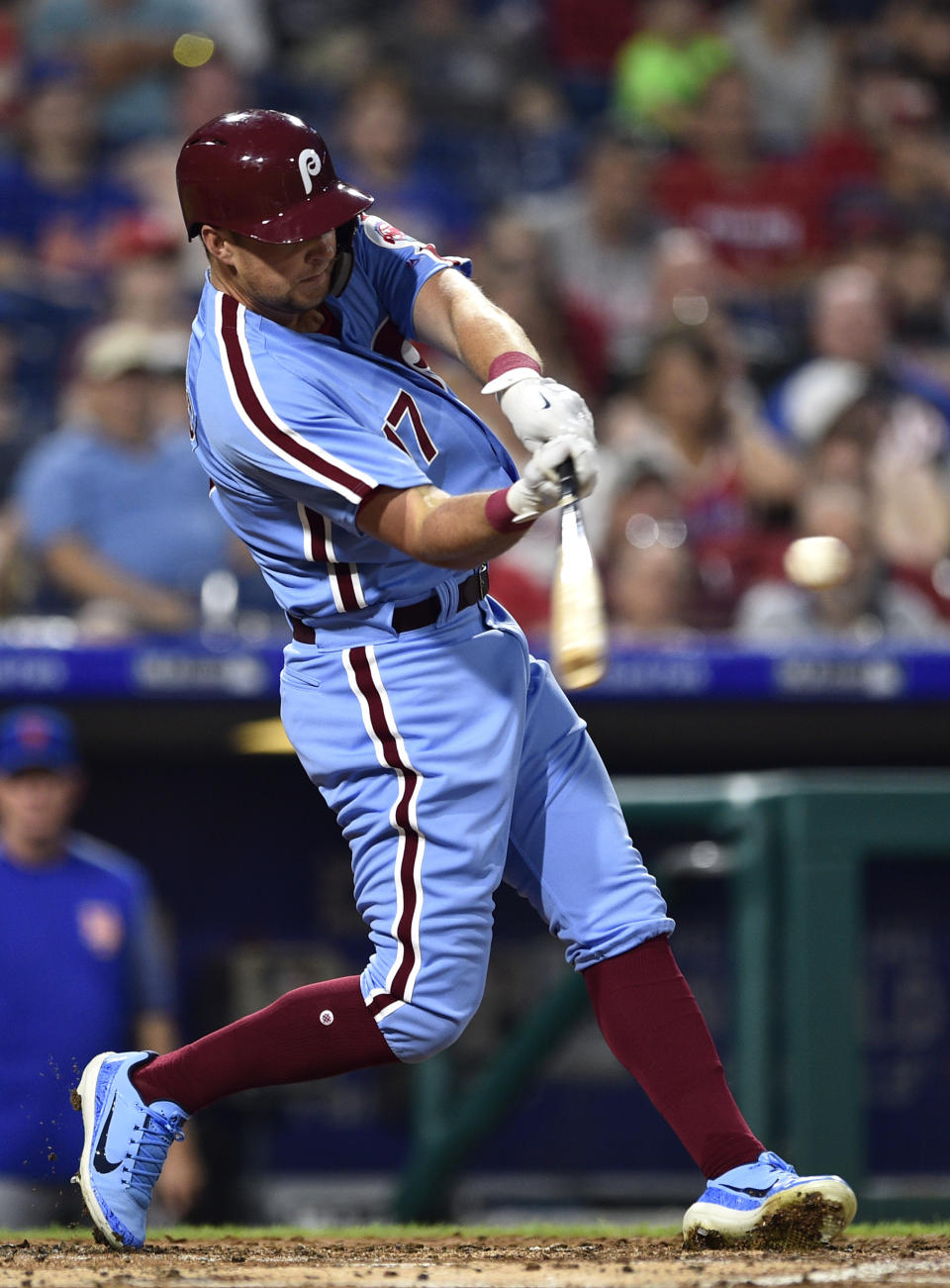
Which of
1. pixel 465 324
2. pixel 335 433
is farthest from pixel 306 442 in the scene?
pixel 465 324

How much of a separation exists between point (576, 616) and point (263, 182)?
72 centimetres

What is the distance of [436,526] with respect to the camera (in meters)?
2.47

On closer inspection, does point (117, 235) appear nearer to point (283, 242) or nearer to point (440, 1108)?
point (440, 1108)

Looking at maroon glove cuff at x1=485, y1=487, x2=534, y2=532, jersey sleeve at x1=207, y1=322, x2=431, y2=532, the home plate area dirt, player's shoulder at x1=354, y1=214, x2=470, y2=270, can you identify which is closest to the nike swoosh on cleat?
the home plate area dirt

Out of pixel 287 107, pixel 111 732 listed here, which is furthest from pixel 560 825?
pixel 287 107

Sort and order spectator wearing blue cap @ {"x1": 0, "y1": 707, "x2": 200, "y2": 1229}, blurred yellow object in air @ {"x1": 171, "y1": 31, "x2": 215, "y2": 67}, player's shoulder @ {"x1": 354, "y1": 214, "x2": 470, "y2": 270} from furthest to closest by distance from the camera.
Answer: blurred yellow object in air @ {"x1": 171, "y1": 31, "x2": 215, "y2": 67}
spectator wearing blue cap @ {"x1": 0, "y1": 707, "x2": 200, "y2": 1229}
player's shoulder @ {"x1": 354, "y1": 214, "x2": 470, "y2": 270}

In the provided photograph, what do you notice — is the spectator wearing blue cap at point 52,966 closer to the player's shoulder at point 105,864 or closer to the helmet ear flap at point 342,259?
the player's shoulder at point 105,864

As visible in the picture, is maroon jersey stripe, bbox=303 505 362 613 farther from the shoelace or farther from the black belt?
the shoelace

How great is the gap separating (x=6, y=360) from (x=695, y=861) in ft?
9.79

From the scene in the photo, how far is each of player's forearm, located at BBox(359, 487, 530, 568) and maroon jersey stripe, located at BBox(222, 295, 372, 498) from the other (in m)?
0.04

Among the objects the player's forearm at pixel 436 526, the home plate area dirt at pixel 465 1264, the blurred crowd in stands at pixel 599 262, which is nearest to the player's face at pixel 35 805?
the blurred crowd in stands at pixel 599 262

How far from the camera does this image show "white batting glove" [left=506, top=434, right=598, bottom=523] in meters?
2.41

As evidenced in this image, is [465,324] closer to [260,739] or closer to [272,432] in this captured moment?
[272,432]

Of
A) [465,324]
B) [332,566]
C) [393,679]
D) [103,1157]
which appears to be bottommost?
[103,1157]
